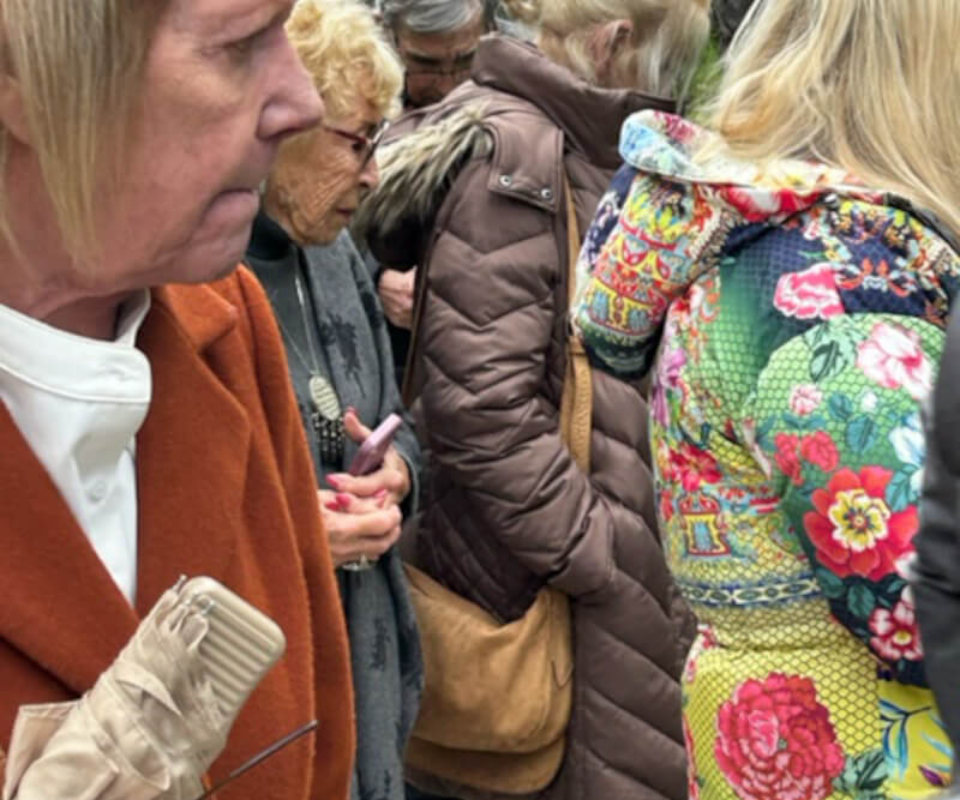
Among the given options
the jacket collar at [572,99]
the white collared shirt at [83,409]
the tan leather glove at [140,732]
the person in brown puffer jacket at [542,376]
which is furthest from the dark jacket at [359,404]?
the tan leather glove at [140,732]

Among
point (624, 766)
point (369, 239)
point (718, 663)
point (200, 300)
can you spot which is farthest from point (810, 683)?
point (369, 239)

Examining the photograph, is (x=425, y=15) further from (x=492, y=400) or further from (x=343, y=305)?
(x=343, y=305)

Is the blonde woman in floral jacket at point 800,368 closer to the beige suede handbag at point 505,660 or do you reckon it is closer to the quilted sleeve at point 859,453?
the quilted sleeve at point 859,453

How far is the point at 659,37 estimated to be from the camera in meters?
3.49

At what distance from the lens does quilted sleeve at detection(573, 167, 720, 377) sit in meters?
2.17

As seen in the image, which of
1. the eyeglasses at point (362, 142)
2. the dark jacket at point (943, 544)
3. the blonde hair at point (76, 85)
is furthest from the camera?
the eyeglasses at point (362, 142)

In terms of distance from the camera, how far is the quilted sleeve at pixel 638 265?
2168 millimetres

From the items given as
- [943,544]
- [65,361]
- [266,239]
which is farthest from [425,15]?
[943,544]

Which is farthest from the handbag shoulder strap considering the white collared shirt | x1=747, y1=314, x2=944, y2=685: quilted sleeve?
the white collared shirt

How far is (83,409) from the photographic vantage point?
147 cm

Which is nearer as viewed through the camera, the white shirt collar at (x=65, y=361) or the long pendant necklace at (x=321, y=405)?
the white shirt collar at (x=65, y=361)

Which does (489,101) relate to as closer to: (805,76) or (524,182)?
(524,182)

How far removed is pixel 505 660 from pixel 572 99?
41.4 inches

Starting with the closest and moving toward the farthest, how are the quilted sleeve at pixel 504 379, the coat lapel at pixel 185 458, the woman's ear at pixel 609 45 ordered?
the coat lapel at pixel 185 458 < the quilted sleeve at pixel 504 379 < the woman's ear at pixel 609 45
